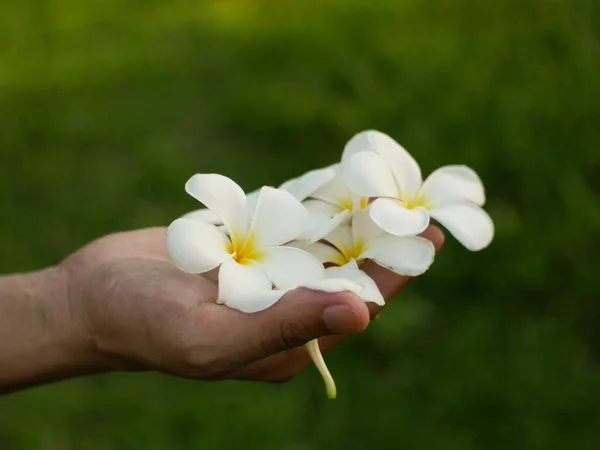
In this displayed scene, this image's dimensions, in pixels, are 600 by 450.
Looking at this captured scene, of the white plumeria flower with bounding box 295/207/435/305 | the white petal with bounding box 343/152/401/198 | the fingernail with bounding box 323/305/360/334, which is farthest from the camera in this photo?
the white petal with bounding box 343/152/401/198

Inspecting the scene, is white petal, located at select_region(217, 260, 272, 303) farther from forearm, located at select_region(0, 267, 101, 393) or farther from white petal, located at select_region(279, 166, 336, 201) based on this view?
forearm, located at select_region(0, 267, 101, 393)

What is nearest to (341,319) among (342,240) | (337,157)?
(342,240)

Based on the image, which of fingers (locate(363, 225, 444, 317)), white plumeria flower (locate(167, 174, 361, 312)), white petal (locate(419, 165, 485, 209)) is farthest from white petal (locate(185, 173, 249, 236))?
white petal (locate(419, 165, 485, 209))

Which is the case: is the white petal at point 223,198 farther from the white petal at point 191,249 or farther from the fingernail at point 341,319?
the fingernail at point 341,319

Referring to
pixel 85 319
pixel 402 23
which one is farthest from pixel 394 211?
pixel 402 23

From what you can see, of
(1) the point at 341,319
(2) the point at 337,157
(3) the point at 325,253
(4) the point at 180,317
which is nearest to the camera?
(1) the point at 341,319

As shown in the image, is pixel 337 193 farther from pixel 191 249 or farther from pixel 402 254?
pixel 191 249

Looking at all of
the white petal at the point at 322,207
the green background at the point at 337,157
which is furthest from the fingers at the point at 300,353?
the green background at the point at 337,157
